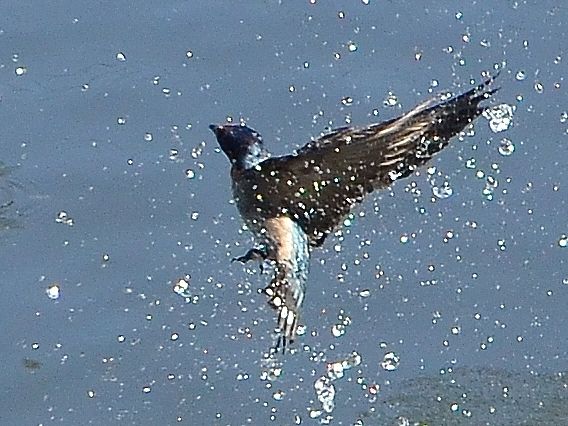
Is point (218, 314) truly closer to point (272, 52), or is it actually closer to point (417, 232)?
point (417, 232)

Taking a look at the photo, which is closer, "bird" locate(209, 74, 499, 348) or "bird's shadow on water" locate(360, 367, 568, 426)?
"bird" locate(209, 74, 499, 348)

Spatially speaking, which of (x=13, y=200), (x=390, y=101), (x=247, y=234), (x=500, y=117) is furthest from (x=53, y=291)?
(x=500, y=117)

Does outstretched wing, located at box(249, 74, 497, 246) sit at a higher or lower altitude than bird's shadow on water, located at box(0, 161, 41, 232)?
lower

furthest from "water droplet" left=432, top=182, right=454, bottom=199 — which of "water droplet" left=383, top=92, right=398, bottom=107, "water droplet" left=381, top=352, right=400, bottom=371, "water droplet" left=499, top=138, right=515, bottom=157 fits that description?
"water droplet" left=381, top=352, right=400, bottom=371

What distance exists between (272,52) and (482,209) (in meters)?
1.02

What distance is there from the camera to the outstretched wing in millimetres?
3803

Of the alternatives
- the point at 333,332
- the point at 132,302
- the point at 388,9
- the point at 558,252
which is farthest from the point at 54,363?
the point at 388,9

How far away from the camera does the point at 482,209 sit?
5.27 meters

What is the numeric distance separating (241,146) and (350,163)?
0.32 m

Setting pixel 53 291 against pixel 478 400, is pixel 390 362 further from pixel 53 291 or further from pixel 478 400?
pixel 53 291

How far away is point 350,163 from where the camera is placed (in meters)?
3.82

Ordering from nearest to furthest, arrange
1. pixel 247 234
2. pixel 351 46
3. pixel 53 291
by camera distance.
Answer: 1. pixel 53 291
2. pixel 247 234
3. pixel 351 46

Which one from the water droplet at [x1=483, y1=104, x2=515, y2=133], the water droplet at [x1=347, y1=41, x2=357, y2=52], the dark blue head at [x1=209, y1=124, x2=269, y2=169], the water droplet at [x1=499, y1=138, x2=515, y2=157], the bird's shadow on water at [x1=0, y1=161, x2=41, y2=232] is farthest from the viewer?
the water droplet at [x1=347, y1=41, x2=357, y2=52]

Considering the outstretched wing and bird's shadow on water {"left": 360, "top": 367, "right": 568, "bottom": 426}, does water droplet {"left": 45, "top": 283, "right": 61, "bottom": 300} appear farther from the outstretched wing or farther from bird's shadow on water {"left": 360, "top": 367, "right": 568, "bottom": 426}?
the outstretched wing
